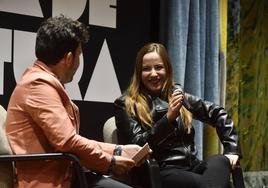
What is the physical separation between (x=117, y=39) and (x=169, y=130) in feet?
2.94

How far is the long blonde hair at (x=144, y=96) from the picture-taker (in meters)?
2.59

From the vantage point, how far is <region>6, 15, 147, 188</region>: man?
6.33ft

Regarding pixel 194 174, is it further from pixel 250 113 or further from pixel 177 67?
pixel 250 113

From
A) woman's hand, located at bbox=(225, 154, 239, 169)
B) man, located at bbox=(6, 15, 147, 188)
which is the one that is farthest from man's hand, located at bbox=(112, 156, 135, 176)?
woman's hand, located at bbox=(225, 154, 239, 169)

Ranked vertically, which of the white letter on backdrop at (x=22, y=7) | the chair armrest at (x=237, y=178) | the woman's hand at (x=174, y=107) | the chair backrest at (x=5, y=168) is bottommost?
the chair armrest at (x=237, y=178)

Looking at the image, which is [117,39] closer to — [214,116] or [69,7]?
[69,7]

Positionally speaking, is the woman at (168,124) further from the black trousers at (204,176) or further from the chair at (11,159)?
the chair at (11,159)

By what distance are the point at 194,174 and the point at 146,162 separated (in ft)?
0.95

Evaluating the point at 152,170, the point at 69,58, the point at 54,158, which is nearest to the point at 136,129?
the point at 152,170

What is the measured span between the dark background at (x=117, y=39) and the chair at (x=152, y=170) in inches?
14.5

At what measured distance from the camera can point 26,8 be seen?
279 cm

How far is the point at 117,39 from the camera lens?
3.17 metres

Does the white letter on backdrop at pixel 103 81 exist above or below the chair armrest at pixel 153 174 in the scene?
above

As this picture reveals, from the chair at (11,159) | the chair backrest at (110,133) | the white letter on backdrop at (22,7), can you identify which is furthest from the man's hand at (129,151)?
the white letter on backdrop at (22,7)
